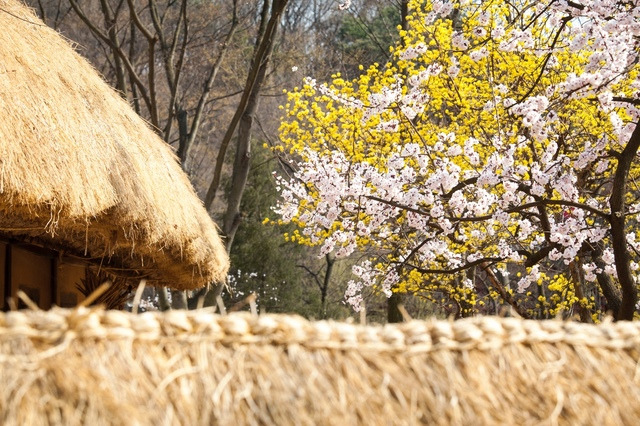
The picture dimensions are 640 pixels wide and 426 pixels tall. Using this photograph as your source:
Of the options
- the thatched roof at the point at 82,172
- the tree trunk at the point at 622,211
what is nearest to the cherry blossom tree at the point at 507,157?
the tree trunk at the point at 622,211

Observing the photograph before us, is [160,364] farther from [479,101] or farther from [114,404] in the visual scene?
[479,101]

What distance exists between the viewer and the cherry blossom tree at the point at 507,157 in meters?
6.21

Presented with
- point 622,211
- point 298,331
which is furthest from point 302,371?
point 622,211

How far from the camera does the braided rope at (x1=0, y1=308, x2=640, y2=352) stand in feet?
4.74

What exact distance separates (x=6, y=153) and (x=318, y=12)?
59.0ft

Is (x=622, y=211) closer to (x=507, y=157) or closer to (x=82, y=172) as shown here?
(x=507, y=157)

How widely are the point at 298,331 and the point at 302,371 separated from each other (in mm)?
76

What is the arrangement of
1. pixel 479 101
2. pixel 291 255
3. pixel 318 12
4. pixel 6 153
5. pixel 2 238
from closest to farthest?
pixel 6 153 < pixel 2 238 < pixel 479 101 < pixel 291 255 < pixel 318 12

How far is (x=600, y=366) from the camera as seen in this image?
166 cm

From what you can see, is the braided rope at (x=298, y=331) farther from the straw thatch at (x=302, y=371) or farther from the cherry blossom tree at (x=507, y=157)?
the cherry blossom tree at (x=507, y=157)

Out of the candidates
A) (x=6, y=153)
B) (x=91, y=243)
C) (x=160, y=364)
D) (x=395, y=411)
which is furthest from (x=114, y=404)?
(x=91, y=243)

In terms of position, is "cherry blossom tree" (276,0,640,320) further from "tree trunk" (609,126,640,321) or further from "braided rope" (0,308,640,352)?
"braided rope" (0,308,640,352)

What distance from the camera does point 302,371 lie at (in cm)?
154

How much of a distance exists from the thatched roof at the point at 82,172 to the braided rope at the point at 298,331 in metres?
3.04
